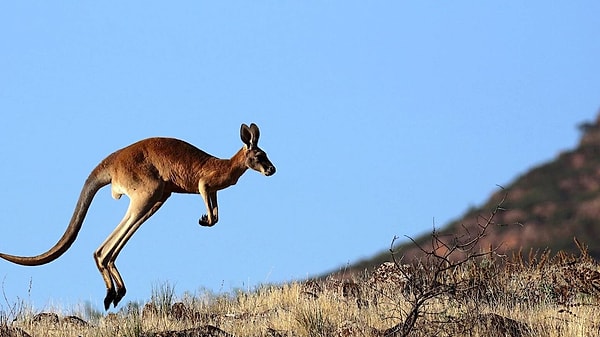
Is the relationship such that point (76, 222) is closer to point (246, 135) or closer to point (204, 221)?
point (204, 221)

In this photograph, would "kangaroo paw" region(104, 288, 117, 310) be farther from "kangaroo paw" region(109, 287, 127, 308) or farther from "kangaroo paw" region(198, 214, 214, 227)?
"kangaroo paw" region(198, 214, 214, 227)

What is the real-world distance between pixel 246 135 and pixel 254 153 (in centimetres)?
21

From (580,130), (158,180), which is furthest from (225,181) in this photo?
(580,130)

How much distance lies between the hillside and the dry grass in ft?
84.4

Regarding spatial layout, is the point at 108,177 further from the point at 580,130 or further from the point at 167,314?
the point at 580,130

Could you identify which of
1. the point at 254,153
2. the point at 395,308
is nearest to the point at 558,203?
the point at 254,153

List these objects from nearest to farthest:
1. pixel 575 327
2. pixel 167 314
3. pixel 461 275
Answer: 1. pixel 575 327
2. pixel 167 314
3. pixel 461 275

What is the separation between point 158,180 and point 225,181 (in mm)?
733

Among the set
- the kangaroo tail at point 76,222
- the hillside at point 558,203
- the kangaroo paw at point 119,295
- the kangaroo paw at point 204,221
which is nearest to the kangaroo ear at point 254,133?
the kangaroo paw at point 204,221

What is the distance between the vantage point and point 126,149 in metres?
13.5

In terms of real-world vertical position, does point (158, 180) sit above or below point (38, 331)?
above

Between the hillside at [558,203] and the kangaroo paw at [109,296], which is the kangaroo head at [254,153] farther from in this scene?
the hillside at [558,203]

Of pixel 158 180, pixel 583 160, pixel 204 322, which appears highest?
pixel 583 160

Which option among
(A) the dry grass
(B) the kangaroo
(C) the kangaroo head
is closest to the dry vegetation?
(A) the dry grass
